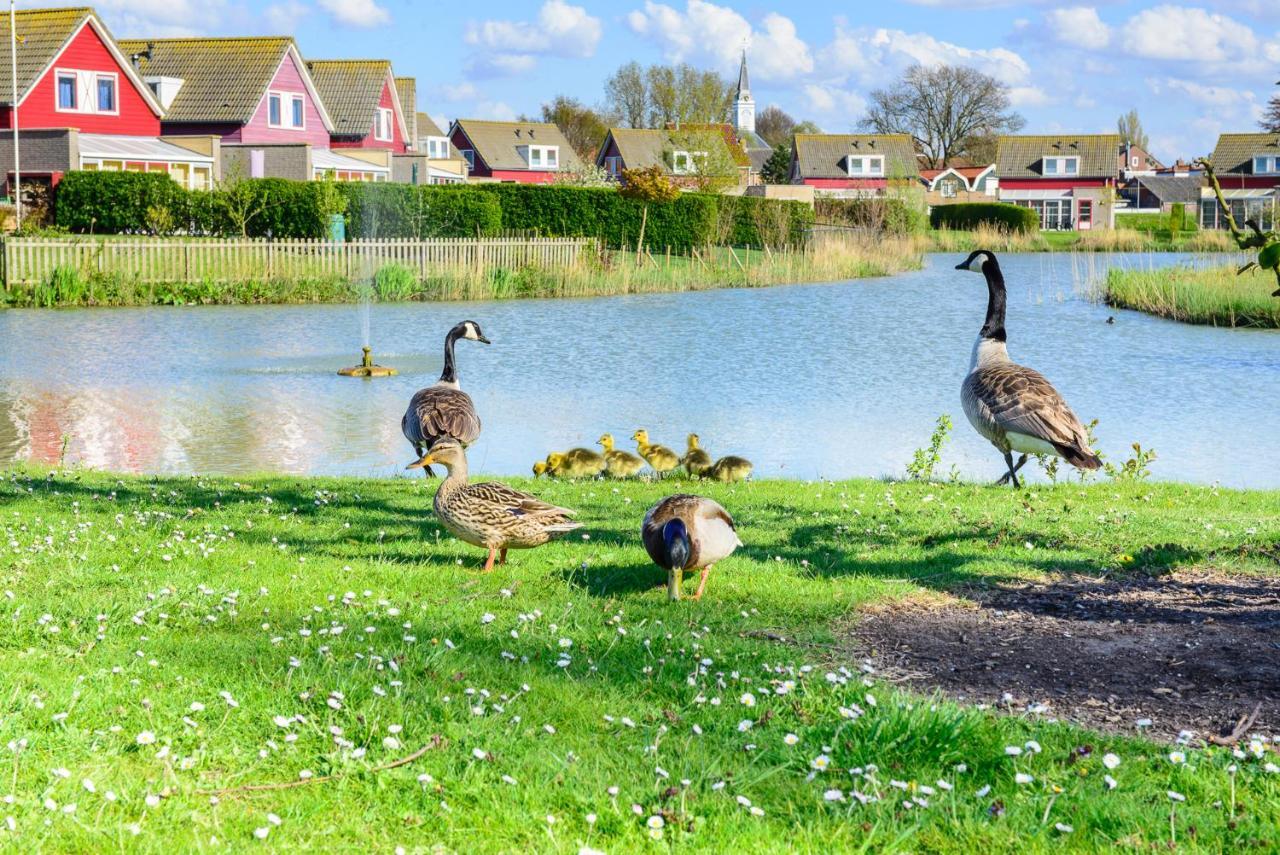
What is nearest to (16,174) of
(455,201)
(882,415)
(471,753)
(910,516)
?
(455,201)

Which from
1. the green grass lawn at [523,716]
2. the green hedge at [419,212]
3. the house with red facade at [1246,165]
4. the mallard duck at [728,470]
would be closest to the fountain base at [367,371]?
the mallard duck at [728,470]

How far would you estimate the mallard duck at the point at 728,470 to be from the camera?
12.9m

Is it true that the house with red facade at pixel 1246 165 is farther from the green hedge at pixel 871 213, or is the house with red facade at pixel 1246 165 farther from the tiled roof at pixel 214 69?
the tiled roof at pixel 214 69

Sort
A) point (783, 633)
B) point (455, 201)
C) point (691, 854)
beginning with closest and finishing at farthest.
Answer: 1. point (691, 854)
2. point (783, 633)
3. point (455, 201)

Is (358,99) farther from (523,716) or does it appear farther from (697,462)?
(523,716)

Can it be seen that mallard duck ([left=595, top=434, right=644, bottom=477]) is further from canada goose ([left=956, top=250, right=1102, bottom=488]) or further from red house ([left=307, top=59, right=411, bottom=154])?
red house ([left=307, top=59, right=411, bottom=154])

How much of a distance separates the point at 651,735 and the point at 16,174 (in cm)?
5114

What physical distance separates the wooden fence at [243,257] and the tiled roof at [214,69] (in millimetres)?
28072

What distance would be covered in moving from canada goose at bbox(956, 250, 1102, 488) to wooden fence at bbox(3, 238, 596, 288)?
2753cm

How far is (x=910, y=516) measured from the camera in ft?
33.8

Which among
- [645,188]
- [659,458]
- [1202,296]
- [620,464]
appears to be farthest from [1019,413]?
[645,188]

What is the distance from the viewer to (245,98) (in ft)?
211

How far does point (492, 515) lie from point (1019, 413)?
19.2 feet

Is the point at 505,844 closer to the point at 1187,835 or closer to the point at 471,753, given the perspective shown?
the point at 471,753
